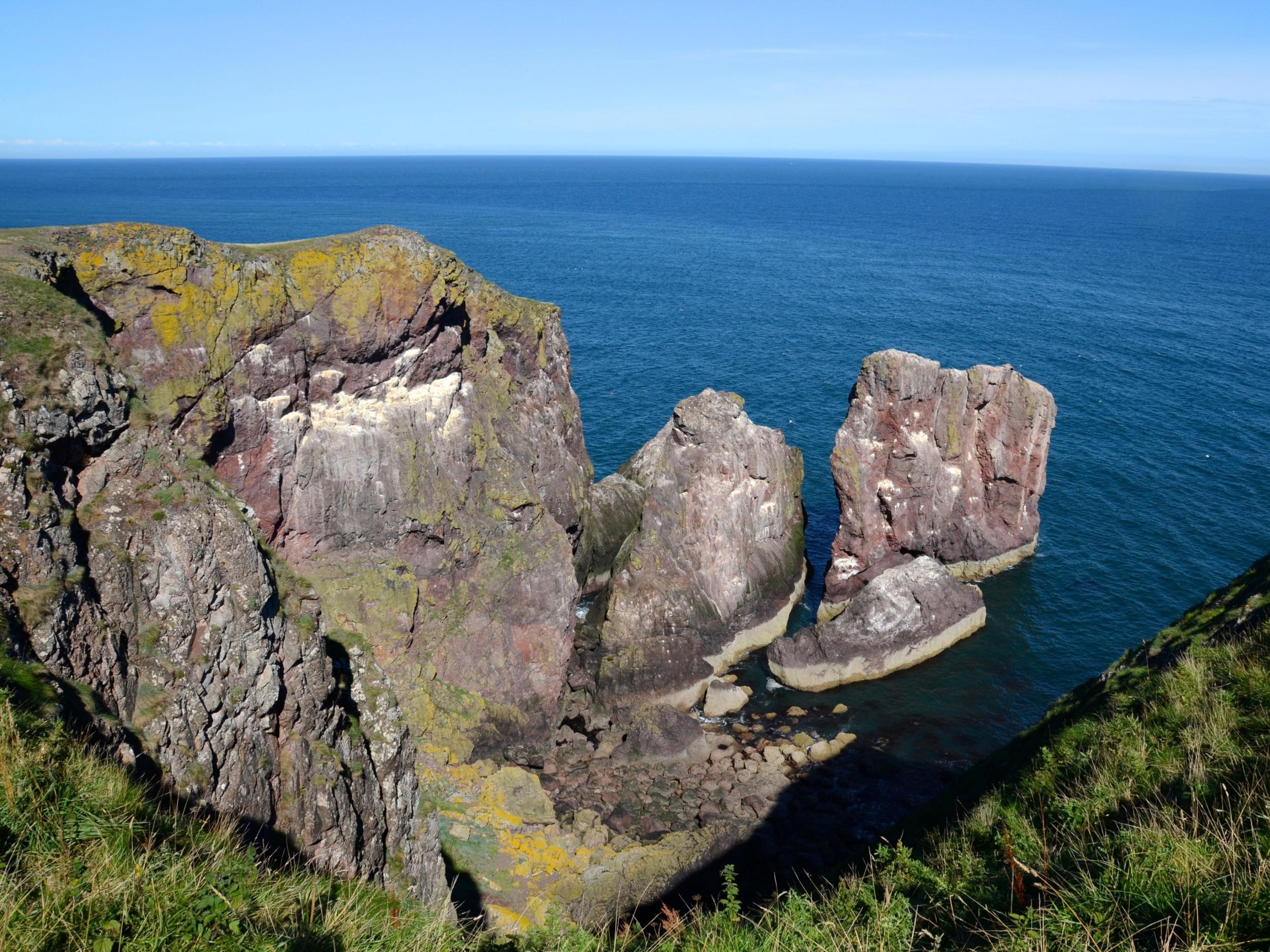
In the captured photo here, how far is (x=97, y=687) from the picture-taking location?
45.7ft

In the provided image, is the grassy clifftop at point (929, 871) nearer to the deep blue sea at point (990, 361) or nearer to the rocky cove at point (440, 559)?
the rocky cove at point (440, 559)

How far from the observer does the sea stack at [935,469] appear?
4638 centimetres

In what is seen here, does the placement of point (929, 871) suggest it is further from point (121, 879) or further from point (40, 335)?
point (40, 335)

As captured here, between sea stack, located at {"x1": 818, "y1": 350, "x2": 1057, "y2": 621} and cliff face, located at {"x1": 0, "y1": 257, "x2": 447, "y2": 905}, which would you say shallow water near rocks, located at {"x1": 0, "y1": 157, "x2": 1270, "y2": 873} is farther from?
cliff face, located at {"x1": 0, "y1": 257, "x2": 447, "y2": 905}

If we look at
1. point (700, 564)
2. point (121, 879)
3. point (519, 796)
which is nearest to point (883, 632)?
point (700, 564)

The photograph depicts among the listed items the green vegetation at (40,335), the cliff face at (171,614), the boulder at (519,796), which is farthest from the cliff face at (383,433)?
the cliff face at (171,614)

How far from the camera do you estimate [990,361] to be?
268ft

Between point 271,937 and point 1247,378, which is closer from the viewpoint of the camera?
point 271,937

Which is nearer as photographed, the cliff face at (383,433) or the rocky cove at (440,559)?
the rocky cove at (440,559)

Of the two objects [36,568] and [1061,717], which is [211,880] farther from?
[1061,717]

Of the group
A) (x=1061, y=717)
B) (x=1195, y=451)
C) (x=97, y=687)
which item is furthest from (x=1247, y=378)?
(x=97, y=687)

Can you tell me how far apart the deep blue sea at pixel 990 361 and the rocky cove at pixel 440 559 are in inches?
142

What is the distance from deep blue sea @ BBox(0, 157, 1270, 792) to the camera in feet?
139

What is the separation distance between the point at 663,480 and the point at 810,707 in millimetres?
12619
